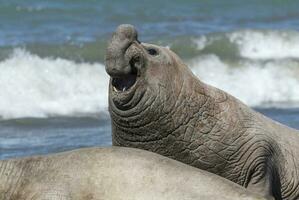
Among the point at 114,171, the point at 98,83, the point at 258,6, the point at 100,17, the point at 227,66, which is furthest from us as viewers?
the point at 258,6

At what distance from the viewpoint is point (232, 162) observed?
9.86 metres

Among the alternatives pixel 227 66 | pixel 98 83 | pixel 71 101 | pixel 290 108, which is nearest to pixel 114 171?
pixel 290 108

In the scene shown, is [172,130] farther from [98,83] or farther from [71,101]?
[98,83]

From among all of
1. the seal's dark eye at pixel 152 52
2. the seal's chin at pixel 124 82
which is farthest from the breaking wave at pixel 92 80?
the seal's chin at pixel 124 82

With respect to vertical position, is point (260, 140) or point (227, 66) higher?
point (260, 140)

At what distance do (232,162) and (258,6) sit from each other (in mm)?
19762

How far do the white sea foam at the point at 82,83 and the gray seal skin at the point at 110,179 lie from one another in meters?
8.93

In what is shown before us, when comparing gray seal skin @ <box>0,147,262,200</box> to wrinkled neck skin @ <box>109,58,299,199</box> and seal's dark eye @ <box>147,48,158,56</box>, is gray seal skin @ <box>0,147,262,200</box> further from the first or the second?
seal's dark eye @ <box>147,48,158,56</box>

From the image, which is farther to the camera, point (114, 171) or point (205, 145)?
point (205, 145)

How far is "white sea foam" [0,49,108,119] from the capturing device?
1841 cm

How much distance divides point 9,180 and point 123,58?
4.29 ft

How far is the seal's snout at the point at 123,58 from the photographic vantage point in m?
9.42

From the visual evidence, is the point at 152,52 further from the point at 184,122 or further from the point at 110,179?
the point at 110,179

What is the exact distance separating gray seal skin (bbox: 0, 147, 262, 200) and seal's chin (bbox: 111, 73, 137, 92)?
2.48 feet
